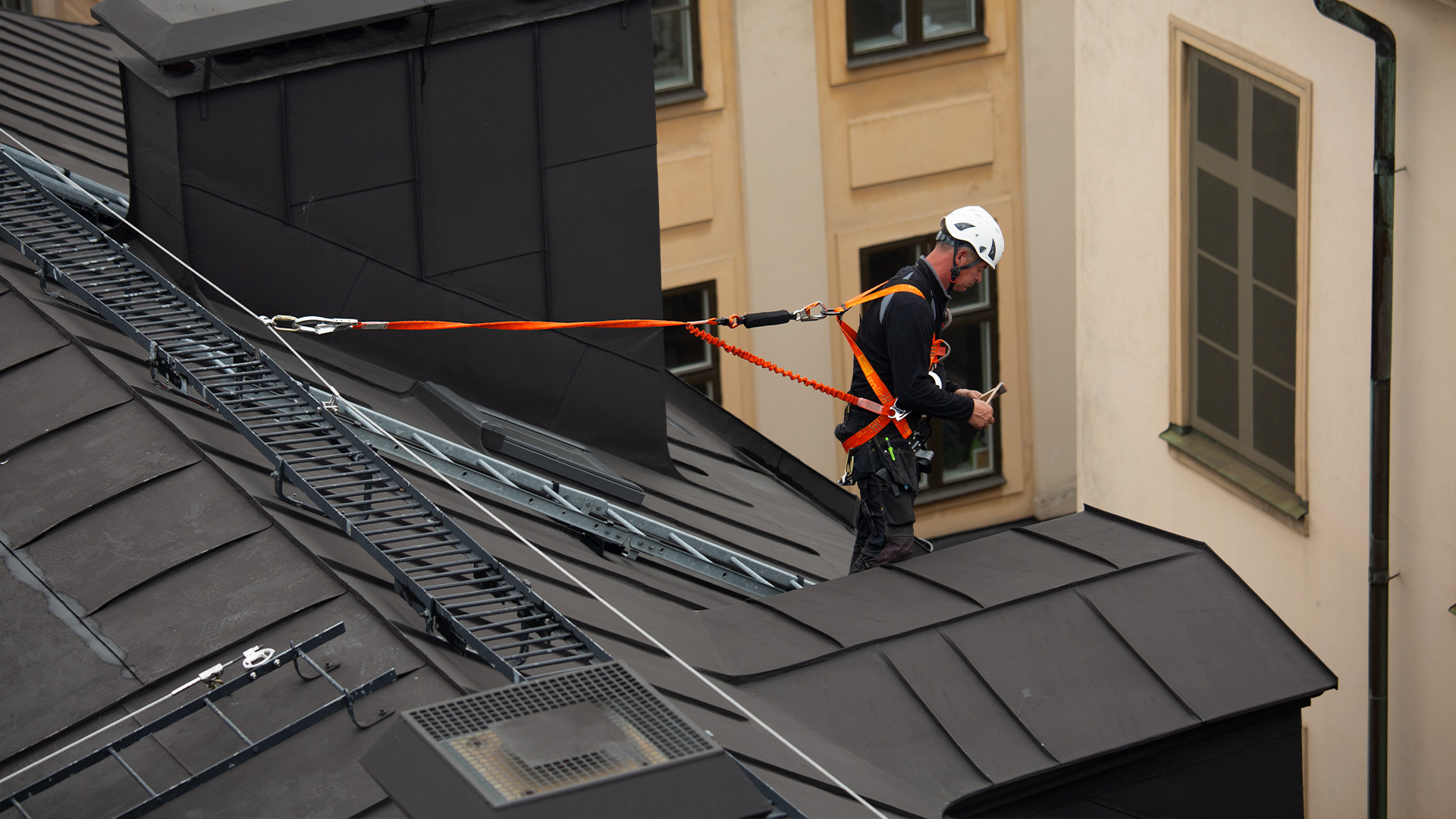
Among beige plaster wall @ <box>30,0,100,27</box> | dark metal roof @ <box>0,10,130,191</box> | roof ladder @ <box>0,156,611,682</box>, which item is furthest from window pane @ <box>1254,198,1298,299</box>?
beige plaster wall @ <box>30,0,100,27</box>

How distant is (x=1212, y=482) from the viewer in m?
11.2

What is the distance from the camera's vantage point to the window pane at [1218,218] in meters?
10.6

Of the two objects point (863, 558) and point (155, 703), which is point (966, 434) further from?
point (155, 703)

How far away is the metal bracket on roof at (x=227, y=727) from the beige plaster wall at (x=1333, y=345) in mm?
6849

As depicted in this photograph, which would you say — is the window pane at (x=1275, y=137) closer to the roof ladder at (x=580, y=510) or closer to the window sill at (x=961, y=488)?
the roof ladder at (x=580, y=510)

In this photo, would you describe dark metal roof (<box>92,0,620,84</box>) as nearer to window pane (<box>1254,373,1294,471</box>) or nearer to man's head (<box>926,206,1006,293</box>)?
man's head (<box>926,206,1006,293</box>)

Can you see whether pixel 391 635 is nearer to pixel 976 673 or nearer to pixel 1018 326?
pixel 976 673

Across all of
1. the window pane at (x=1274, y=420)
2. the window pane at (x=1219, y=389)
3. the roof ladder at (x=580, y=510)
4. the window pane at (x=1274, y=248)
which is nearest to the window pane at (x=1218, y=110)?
the window pane at (x=1274, y=248)

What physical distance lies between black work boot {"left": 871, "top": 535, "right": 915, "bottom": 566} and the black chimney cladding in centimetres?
177

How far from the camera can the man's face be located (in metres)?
6.61

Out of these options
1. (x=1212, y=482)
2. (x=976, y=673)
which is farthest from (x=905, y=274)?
(x=1212, y=482)

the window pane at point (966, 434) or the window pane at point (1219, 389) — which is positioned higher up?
the window pane at point (1219, 389)

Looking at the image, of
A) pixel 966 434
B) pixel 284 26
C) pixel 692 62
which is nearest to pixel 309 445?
pixel 284 26

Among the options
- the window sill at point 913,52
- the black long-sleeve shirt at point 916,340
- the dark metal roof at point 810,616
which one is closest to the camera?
the dark metal roof at point 810,616
